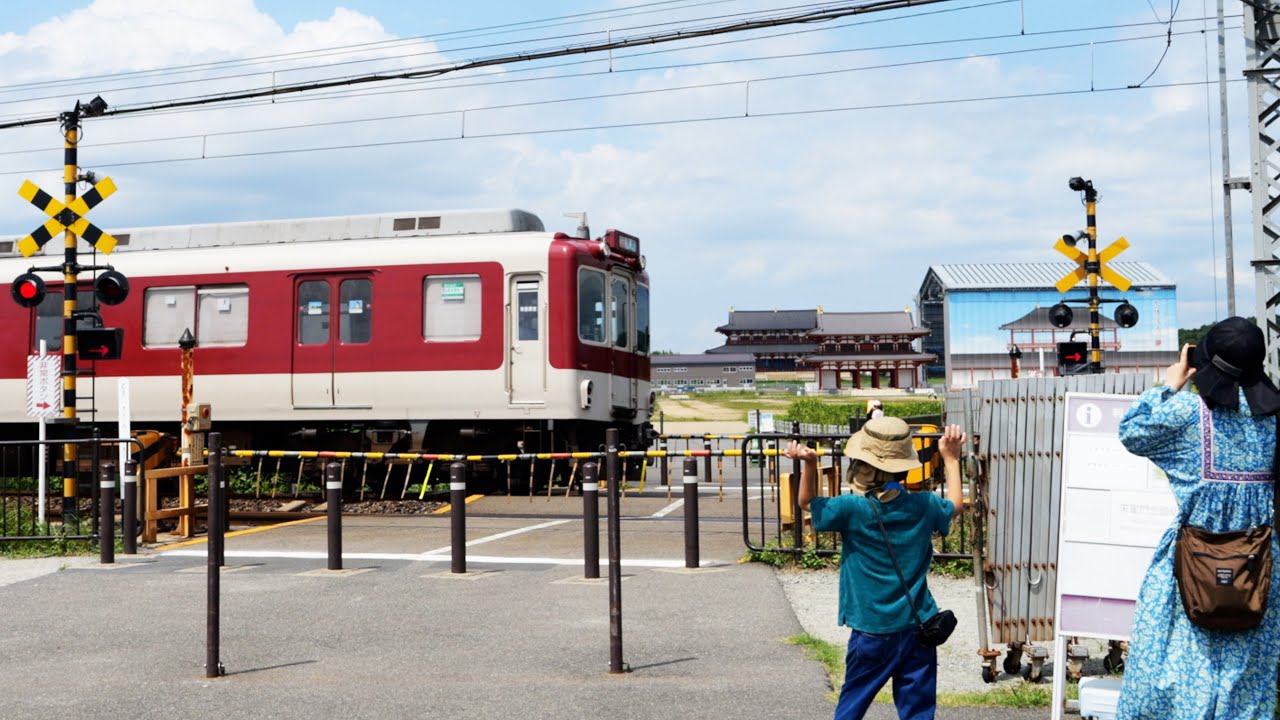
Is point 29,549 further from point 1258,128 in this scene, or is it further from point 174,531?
point 1258,128

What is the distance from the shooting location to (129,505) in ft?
36.6

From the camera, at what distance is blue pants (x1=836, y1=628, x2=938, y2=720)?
14.0 feet

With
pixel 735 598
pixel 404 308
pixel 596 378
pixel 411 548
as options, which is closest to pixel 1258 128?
pixel 735 598

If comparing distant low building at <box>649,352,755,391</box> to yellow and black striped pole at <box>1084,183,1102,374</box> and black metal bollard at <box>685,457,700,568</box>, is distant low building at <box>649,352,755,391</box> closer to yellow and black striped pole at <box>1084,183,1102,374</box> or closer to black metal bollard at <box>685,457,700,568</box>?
yellow and black striped pole at <box>1084,183,1102,374</box>

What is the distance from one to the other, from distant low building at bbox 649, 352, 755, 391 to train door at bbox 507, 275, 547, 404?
283 feet

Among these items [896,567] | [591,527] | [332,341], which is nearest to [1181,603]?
[896,567]

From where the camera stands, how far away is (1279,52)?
8.19 m

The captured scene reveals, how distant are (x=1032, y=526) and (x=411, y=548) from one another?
6.87 meters

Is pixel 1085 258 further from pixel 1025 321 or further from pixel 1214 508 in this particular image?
pixel 1025 321

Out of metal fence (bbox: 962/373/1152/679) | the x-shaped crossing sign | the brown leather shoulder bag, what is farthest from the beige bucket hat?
the x-shaped crossing sign

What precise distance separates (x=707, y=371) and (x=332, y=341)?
90.0m

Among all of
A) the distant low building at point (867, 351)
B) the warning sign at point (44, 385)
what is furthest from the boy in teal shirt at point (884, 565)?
the distant low building at point (867, 351)

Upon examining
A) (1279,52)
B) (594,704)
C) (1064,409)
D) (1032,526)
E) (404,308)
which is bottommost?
(594,704)

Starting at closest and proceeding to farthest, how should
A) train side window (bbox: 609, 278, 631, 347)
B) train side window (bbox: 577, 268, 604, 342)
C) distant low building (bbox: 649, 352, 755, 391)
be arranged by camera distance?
1. train side window (bbox: 577, 268, 604, 342)
2. train side window (bbox: 609, 278, 631, 347)
3. distant low building (bbox: 649, 352, 755, 391)
